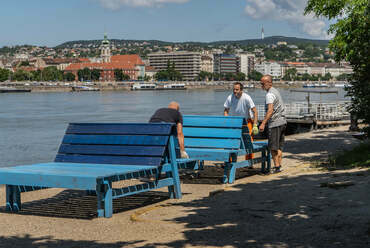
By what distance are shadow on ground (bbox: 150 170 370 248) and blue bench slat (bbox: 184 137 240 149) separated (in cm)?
121

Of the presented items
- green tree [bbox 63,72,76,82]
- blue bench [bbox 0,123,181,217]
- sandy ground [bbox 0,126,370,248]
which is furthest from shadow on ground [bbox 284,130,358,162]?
green tree [bbox 63,72,76,82]

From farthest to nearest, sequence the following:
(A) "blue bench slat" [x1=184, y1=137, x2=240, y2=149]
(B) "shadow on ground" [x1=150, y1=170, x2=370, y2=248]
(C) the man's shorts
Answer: (C) the man's shorts, (A) "blue bench slat" [x1=184, y1=137, x2=240, y2=149], (B) "shadow on ground" [x1=150, y1=170, x2=370, y2=248]

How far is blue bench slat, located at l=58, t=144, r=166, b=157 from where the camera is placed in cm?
667

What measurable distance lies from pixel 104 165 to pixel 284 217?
2.16m

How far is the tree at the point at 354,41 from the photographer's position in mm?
10633

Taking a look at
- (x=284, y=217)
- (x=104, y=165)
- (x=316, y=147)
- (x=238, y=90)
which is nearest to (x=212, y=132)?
(x=238, y=90)

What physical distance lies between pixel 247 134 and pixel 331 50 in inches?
157

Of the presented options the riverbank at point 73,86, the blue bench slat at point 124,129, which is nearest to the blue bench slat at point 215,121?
the blue bench slat at point 124,129

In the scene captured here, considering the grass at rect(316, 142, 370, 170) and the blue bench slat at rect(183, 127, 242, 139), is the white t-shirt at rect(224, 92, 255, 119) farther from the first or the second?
the grass at rect(316, 142, 370, 170)

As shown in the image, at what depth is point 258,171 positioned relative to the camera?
9.64m

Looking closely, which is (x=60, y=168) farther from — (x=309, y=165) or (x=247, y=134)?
(x=309, y=165)

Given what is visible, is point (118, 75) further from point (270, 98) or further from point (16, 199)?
point (16, 199)

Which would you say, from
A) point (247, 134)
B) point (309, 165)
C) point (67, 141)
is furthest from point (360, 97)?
point (67, 141)

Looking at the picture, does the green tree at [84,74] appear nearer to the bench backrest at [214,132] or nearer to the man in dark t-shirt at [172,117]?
the bench backrest at [214,132]
